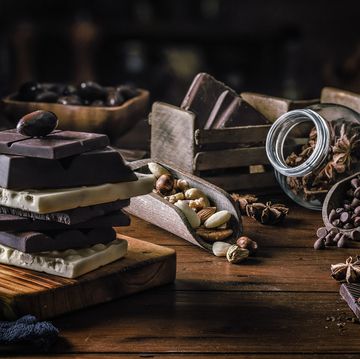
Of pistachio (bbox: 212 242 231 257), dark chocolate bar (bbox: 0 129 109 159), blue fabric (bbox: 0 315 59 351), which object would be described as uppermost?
dark chocolate bar (bbox: 0 129 109 159)

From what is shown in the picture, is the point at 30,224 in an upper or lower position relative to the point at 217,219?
upper

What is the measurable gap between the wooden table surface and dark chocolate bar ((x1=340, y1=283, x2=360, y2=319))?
0.01 meters

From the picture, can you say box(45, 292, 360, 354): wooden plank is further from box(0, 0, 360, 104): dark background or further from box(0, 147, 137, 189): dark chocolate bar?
box(0, 0, 360, 104): dark background

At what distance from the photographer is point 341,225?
5.79ft

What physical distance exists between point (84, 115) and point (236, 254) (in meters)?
0.86

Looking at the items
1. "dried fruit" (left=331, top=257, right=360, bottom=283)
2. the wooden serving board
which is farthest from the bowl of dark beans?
"dried fruit" (left=331, top=257, right=360, bottom=283)

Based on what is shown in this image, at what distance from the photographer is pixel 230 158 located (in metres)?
2.06

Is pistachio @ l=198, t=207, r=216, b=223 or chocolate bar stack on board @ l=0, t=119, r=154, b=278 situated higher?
chocolate bar stack on board @ l=0, t=119, r=154, b=278

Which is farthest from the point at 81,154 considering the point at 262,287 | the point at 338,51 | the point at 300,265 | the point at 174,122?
the point at 338,51

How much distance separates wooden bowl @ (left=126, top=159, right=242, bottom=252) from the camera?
1.65 m

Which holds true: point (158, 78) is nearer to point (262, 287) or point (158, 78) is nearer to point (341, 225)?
point (341, 225)

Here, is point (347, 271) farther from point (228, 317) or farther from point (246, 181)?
point (246, 181)

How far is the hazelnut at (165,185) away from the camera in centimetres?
182

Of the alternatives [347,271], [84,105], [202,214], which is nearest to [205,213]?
[202,214]
